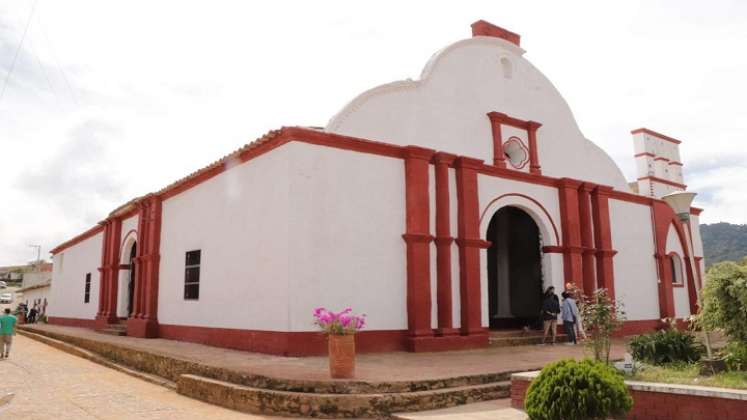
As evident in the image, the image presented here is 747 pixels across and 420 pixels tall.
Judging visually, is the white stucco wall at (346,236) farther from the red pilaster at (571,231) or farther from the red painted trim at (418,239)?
the red pilaster at (571,231)

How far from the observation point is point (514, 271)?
50.1 ft

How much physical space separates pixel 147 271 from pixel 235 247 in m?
5.01

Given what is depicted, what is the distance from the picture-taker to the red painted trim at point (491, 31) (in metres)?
13.5

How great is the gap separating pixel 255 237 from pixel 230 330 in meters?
1.97

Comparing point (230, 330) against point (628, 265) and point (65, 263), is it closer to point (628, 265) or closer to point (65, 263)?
point (628, 265)

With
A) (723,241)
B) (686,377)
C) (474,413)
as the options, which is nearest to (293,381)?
(474,413)

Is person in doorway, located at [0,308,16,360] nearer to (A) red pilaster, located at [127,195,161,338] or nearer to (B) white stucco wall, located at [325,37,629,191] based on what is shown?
(A) red pilaster, located at [127,195,161,338]

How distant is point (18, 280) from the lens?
7869 centimetres

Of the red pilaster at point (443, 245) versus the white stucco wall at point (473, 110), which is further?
the white stucco wall at point (473, 110)

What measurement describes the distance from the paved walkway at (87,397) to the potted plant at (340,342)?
1.10 meters

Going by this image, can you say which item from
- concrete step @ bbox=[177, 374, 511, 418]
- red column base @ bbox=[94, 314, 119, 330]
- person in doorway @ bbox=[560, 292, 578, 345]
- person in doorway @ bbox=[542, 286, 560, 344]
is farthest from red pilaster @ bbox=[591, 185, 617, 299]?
red column base @ bbox=[94, 314, 119, 330]

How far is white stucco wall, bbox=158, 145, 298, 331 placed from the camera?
377 inches

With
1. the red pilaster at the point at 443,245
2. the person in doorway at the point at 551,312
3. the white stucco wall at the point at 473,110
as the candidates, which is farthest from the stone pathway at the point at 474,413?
the white stucco wall at the point at 473,110

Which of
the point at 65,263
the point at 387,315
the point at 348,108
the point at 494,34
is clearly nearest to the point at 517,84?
the point at 494,34
